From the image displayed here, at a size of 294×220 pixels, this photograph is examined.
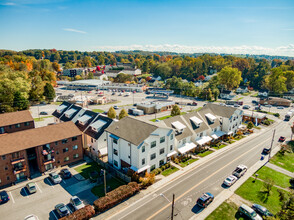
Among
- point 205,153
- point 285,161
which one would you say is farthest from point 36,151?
point 285,161

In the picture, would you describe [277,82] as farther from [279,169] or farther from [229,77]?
[279,169]

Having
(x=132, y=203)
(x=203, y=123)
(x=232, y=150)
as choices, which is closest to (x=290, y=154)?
(x=232, y=150)

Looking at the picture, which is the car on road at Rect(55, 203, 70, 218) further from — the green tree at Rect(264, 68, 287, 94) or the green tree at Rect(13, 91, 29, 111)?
the green tree at Rect(264, 68, 287, 94)

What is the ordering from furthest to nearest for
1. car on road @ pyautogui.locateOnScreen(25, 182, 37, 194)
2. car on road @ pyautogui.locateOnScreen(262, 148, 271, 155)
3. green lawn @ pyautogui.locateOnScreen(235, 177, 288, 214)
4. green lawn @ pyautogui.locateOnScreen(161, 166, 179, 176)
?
1. car on road @ pyautogui.locateOnScreen(262, 148, 271, 155)
2. green lawn @ pyautogui.locateOnScreen(161, 166, 179, 176)
3. car on road @ pyautogui.locateOnScreen(25, 182, 37, 194)
4. green lawn @ pyautogui.locateOnScreen(235, 177, 288, 214)

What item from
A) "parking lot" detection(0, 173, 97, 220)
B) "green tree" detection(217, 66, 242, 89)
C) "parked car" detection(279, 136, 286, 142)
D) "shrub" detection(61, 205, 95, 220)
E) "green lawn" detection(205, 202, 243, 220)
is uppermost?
"green tree" detection(217, 66, 242, 89)

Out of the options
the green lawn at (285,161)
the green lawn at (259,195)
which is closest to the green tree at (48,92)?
the green lawn at (259,195)

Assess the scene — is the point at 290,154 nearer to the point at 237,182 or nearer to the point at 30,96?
the point at 237,182

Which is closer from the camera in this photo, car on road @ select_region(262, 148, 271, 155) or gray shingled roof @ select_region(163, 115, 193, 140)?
gray shingled roof @ select_region(163, 115, 193, 140)

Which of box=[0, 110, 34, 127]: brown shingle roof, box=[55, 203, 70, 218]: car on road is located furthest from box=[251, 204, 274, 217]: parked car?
box=[0, 110, 34, 127]: brown shingle roof
